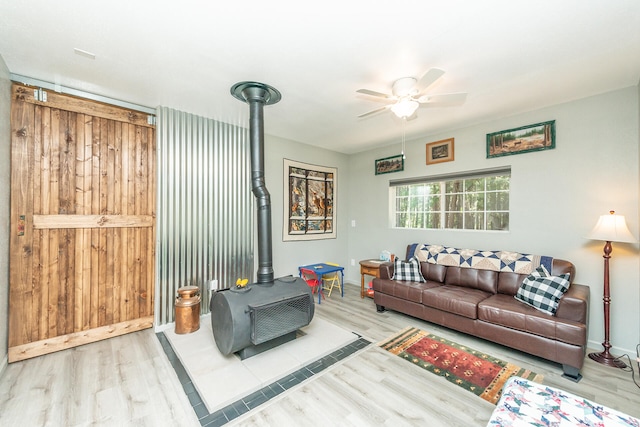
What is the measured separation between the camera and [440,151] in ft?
13.1

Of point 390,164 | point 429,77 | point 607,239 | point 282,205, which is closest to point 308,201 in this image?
point 282,205

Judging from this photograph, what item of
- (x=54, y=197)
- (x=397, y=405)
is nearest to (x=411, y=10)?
(x=397, y=405)

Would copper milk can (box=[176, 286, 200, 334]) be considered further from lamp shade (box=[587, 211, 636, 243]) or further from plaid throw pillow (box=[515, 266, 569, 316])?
lamp shade (box=[587, 211, 636, 243])

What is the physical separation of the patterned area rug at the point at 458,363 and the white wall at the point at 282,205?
2.10 metres

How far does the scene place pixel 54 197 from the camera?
2564 millimetres

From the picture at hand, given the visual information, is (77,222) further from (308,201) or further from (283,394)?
(308,201)

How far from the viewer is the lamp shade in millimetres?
2385

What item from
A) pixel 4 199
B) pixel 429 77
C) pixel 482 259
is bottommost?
pixel 482 259

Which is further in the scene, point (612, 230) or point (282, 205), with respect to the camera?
point (282, 205)

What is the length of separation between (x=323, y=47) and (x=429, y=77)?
837 mm

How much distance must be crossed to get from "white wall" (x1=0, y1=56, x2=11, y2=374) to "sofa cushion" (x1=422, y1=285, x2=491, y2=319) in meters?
4.07

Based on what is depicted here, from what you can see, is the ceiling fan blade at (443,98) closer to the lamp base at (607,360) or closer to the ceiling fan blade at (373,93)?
the ceiling fan blade at (373,93)

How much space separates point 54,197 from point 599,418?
4.33 meters

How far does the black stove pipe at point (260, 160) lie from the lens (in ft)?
8.71
